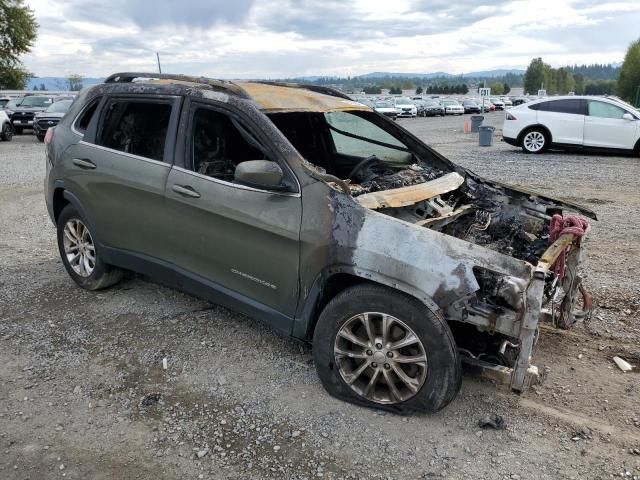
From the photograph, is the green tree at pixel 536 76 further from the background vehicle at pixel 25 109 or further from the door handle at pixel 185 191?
the door handle at pixel 185 191

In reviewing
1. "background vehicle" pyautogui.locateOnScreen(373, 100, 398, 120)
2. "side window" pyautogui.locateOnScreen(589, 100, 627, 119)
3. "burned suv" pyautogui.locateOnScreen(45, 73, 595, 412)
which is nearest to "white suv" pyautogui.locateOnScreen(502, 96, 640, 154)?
"side window" pyautogui.locateOnScreen(589, 100, 627, 119)

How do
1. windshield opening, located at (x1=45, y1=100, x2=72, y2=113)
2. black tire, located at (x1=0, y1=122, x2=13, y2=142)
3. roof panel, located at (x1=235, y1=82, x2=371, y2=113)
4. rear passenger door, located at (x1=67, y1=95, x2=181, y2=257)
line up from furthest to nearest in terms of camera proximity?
black tire, located at (x1=0, y1=122, x2=13, y2=142), windshield opening, located at (x1=45, y1=100, x2=72, y2=113), rear passenger door, located at (x1=67, y1=95, x2=181, y2=257), roof panel, located at (x1=235, y1=82, x2=371, y2=113)

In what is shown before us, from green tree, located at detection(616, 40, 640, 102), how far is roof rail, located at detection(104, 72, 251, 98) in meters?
60.7

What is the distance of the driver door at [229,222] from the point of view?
137 inches

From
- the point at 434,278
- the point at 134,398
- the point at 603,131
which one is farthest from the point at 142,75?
the point at 603,131

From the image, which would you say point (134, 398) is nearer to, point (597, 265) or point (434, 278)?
Answer: point (434, 278)

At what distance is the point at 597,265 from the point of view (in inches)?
228

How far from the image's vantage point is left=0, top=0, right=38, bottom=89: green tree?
44.0 m

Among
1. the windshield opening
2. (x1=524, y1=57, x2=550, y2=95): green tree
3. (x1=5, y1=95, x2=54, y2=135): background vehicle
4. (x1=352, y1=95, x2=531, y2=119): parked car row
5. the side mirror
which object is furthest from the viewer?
(x1=524, y1=57, x2=550, y2=95): green tree

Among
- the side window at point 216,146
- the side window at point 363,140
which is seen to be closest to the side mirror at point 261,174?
the side window at point 216,146

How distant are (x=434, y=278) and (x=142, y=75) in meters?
3.13

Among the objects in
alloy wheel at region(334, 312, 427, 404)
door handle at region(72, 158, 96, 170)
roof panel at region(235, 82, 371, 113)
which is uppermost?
roof panel at region(235, 82, 371, 113)

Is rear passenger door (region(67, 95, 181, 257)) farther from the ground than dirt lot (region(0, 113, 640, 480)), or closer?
farther from the ground

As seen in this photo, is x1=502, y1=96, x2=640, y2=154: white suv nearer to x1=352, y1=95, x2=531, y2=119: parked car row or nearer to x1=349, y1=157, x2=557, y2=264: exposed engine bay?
x1=349, y1=157, x2=557, y2=264: exposed engine bay
